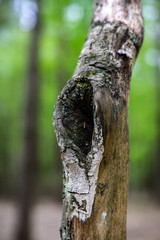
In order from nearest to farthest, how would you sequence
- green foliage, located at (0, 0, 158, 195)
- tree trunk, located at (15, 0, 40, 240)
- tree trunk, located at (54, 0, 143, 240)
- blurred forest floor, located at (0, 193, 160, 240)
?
1. tree trunk, located at (54, 0, 143, 240)
2. tree trunk, located at (15, 0, 40, 240)
3. blurred forest floor, located at (0, 193, 160, 240)
4. green foliage, located at (0, 0, 158, 195)

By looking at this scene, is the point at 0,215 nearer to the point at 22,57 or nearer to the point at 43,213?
the point at 43,213

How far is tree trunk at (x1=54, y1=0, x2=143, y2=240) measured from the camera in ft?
3.72

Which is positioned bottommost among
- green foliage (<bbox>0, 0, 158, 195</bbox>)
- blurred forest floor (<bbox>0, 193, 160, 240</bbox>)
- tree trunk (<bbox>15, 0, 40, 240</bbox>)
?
blurred forest floor (<bbox>0, 193, 160, 240</bbox>)

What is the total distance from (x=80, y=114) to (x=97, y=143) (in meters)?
0.24

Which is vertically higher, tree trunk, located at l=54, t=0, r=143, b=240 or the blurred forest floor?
tree trunk, located at l=54, t=0, r=143, b=240

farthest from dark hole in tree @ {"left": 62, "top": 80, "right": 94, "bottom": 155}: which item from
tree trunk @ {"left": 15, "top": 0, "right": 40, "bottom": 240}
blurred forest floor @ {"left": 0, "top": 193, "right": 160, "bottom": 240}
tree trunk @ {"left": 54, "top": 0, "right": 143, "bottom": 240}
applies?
blurred forest floor @ {"left": 0, "top": 193, "right": 160, "bottom": 240}

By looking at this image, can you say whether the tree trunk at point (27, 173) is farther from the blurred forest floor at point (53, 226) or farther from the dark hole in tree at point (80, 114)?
the dark hole in tree at point (80, 114)

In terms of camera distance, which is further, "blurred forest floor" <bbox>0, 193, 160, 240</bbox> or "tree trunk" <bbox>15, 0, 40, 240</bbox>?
"blurred forest floor" <bbox>0, 193, 160, 240</bbox>

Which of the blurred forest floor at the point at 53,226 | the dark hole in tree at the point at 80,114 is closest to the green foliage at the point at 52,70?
the blurred forest floor at the point at 53,226

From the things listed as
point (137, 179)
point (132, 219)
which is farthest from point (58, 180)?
point (137, 179)

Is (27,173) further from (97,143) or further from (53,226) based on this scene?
(97,143)

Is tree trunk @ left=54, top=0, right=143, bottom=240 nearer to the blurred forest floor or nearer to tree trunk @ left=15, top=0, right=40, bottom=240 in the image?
tree trunk @ left=15, top=0, right=40, bottom=240

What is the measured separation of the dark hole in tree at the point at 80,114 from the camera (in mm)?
1227

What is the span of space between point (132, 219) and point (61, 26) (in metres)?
8.00
